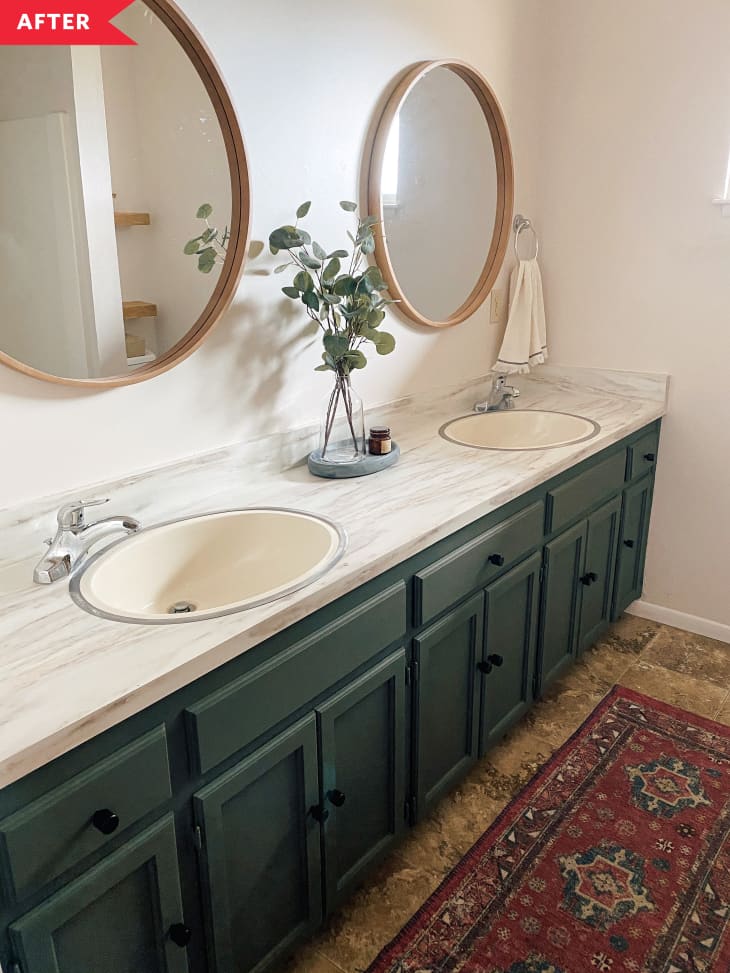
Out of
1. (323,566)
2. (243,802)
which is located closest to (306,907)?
(243,802)

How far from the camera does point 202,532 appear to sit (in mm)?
1562

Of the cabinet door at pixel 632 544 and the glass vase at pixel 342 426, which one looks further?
the cabinet door at pixel 632 544

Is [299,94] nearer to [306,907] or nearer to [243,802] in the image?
[243,802]

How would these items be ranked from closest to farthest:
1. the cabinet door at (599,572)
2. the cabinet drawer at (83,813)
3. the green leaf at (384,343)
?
the cabinet drawer at (83,813) → the green leaf at (384,343) → the cabinet door at (599,572)

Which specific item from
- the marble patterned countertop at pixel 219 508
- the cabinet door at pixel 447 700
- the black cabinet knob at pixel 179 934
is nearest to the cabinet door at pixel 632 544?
the marble patterned countertop at pixel 219 508

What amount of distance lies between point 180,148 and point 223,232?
0.61 ft

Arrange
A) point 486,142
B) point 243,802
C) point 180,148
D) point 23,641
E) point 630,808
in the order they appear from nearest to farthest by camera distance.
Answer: point 23,641 → point 243,802 → point 180,148 → point 630,808 → point 486,142

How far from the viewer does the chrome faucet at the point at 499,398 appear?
251 cm

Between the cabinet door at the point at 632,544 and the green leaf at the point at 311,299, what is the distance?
1275mm

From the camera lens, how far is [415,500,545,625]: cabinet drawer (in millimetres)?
1562

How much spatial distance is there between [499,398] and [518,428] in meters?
0.12

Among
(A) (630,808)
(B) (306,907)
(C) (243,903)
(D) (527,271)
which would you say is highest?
(D) (527,271)

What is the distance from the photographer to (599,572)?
2.45 meters

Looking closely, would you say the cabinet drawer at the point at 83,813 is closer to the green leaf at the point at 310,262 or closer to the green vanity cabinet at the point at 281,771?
the green vanity cabinet at the point at 281,771
